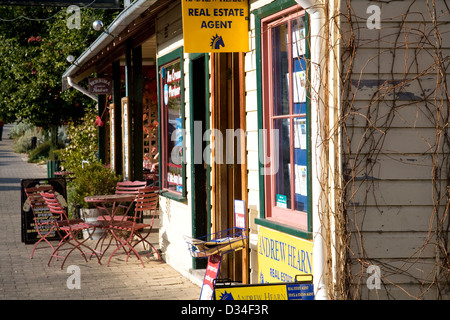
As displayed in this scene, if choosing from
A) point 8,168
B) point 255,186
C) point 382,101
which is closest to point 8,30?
point 8,168

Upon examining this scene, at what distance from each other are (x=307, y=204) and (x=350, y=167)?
1.89 ft

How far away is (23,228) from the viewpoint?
10.4 meters

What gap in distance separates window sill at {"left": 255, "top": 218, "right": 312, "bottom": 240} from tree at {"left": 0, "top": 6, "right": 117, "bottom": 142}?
1329 cm

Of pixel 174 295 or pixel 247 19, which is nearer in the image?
pixel 247 19

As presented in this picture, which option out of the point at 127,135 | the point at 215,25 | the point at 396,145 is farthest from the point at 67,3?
the point at 396,145

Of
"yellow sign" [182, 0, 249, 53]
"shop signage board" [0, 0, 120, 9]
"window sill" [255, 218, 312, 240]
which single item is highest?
"shop signage board" [0, 0, 120, 9]

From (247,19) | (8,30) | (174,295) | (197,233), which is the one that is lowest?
(174,295)

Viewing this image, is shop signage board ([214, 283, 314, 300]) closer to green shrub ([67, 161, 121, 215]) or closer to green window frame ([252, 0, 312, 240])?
green window frame ([252, 0, 312, 240])

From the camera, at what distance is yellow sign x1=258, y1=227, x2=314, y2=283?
16.2 ft

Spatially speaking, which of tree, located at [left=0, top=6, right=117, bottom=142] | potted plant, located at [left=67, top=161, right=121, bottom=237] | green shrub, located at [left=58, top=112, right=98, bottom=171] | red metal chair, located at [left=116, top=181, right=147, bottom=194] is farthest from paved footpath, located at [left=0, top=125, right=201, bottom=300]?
tree, located at [left=0, top=6, right=117, bottom=142]

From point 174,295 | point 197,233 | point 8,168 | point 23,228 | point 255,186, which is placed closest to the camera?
point 255,186

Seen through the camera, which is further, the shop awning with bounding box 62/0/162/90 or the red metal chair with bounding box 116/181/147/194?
the red metal chair with bounding box 116/181/147/194

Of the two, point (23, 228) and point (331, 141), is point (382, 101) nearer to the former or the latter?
point (331, 141)
